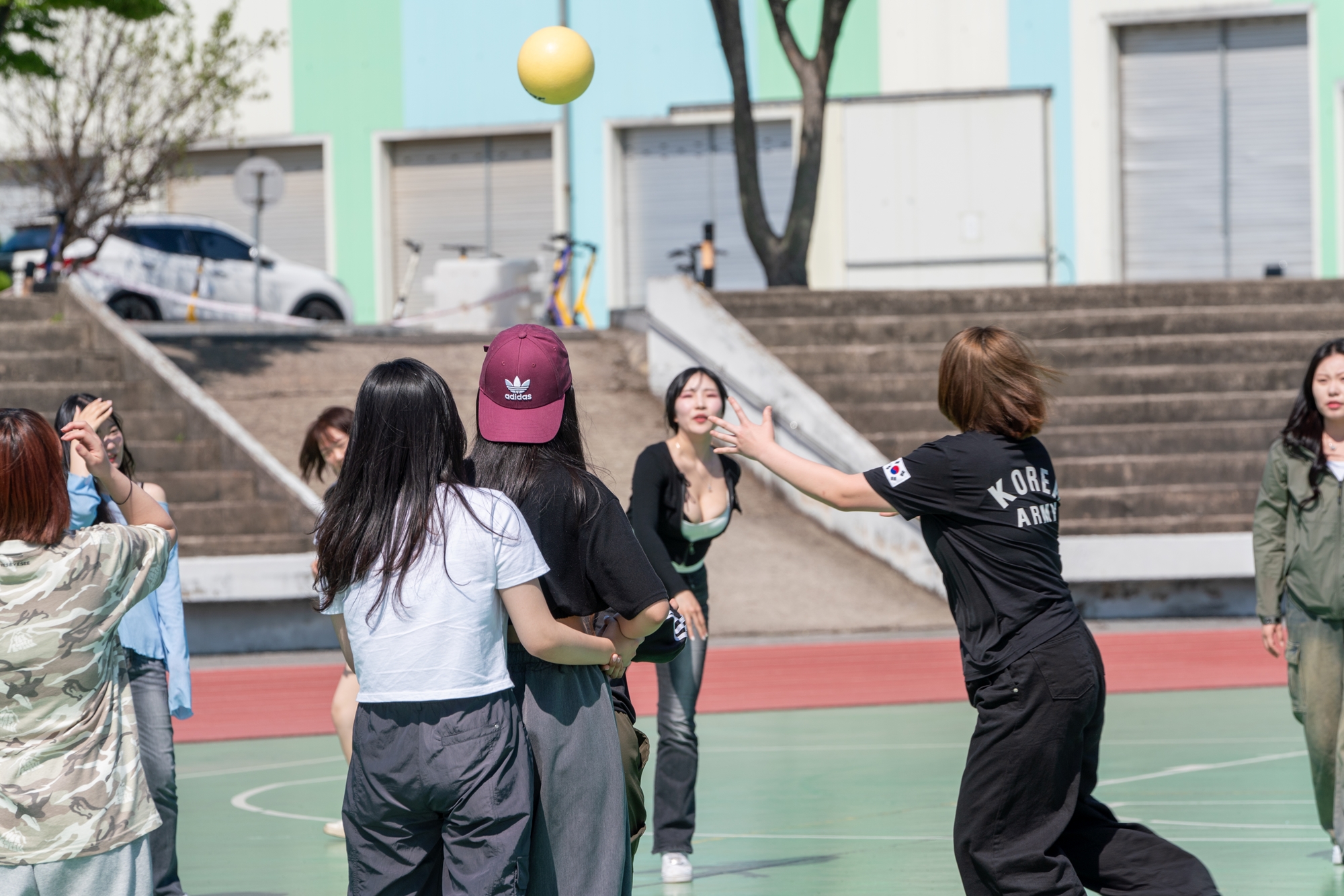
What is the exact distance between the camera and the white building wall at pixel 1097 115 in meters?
28.3

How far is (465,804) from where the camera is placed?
3.71 m

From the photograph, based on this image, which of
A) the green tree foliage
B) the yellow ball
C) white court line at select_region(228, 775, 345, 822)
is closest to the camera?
the yellow ball

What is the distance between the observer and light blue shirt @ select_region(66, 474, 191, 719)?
5820 mm

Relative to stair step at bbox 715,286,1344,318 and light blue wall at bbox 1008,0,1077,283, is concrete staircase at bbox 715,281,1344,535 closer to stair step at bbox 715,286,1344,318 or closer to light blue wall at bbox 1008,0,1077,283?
stair step at bbox 715,286,1344,318

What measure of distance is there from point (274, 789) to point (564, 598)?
5822 millimetres

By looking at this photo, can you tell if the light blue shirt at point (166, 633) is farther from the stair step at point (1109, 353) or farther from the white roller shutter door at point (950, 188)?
the white roller shutter door at point (950, 188)

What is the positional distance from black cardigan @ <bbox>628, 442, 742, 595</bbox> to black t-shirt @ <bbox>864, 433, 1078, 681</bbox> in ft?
6.37

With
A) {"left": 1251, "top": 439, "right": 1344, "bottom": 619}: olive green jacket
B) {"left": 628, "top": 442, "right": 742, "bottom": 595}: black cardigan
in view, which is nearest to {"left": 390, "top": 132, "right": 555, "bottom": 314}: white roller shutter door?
{"left": 628, "top": 442, "right": 742, "bottom": 595}: black cardigan

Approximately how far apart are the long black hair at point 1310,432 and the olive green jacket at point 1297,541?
2cm

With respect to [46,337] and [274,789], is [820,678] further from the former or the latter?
[46,337]

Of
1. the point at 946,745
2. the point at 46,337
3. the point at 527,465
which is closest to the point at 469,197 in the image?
the point at 46,337

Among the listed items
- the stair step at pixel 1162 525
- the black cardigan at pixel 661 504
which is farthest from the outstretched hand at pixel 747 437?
the stair step at pixel 1162 525

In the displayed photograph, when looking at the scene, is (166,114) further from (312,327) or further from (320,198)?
(312,327)

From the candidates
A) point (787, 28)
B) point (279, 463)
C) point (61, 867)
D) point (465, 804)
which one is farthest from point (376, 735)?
point (787, 28)
